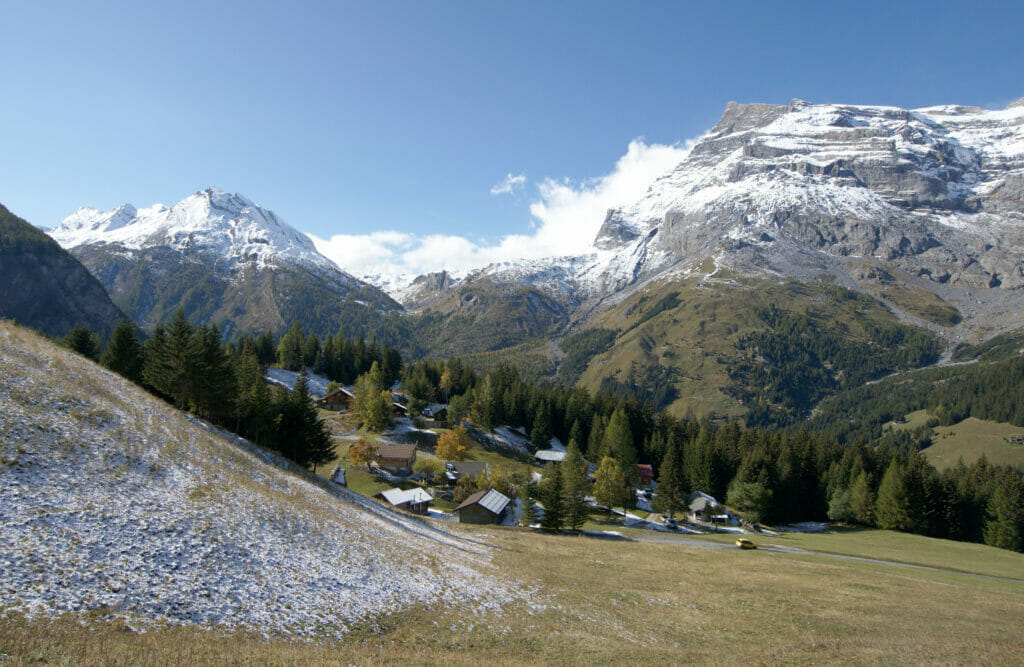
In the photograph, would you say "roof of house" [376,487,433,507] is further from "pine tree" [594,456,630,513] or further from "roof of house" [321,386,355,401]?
"roof of house" [321,386,355,401]

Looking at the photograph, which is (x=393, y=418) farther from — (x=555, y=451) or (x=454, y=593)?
(x=454, y=593)

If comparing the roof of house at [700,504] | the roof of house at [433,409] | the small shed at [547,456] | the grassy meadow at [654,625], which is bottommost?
the roof of house at [700,504]

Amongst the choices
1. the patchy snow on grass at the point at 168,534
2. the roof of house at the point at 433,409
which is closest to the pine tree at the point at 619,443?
the roof of house at the point at 433,409

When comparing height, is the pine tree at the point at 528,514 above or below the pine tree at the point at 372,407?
below

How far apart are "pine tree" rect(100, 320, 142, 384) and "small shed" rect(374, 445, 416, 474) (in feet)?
118

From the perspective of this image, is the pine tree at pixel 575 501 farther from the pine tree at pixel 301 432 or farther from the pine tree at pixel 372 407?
the pine tree at pixel 372 407

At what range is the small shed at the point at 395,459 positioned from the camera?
3324 inches

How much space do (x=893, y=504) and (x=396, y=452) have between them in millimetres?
85669

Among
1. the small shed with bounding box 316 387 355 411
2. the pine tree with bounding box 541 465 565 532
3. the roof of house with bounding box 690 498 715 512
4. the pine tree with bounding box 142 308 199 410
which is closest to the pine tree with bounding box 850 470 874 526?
the roof of house with bounding box 690 498 715 512

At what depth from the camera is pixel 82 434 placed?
25.8m

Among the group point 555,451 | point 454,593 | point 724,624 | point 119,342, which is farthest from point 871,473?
point 119,342

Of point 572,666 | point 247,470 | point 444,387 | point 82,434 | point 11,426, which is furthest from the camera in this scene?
point 444,387

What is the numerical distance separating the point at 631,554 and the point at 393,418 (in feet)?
243

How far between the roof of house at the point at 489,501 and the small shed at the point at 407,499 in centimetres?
533
